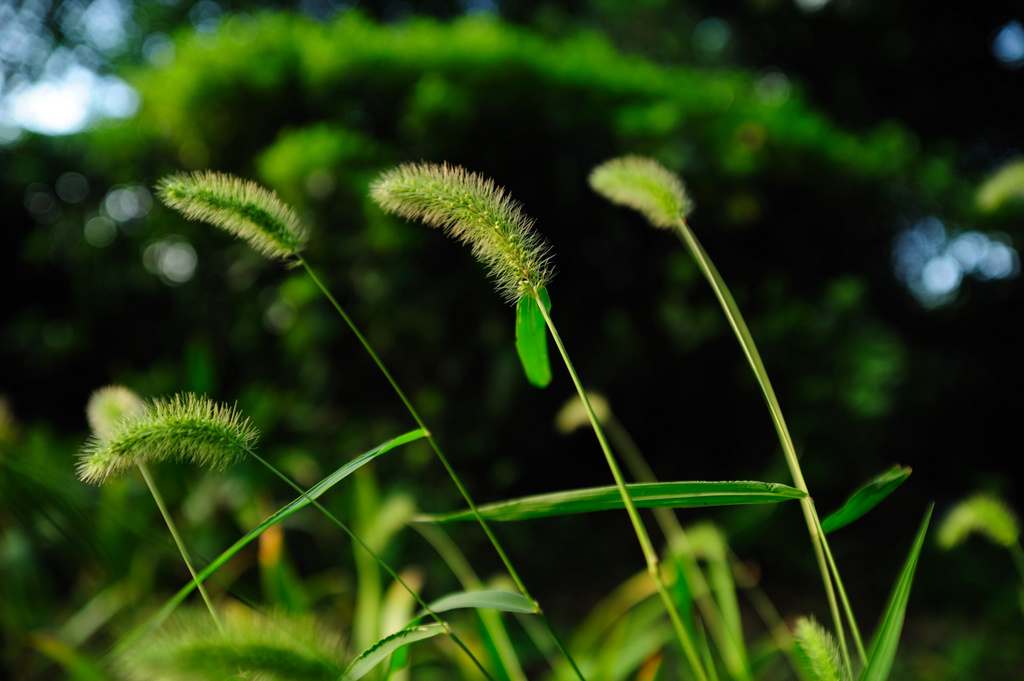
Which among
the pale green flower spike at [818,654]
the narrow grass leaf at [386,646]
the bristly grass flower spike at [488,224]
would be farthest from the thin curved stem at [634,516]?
the narrow grass leaf at [386,646]

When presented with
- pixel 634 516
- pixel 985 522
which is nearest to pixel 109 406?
pixel 634 516

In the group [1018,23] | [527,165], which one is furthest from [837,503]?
[1018,23]

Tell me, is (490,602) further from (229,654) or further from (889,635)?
(889,635)

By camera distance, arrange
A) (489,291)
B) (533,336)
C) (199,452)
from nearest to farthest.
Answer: (199,452) < (533,336) < (489,291)

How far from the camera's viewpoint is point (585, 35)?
2861 mm

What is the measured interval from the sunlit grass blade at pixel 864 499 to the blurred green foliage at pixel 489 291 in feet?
5.13

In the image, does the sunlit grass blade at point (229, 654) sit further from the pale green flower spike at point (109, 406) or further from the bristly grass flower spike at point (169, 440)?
the pale green flower spike at point (109, 406)

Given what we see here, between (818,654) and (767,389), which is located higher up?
(767,389)

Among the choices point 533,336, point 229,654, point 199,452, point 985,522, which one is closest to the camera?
point 229,654

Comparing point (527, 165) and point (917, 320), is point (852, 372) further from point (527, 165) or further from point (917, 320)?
point (527, 165)

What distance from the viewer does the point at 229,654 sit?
1.47 feet

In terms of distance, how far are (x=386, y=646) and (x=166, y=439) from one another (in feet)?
0.98

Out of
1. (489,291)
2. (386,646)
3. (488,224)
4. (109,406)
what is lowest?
(386,646)

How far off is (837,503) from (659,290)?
1308 millimetres
